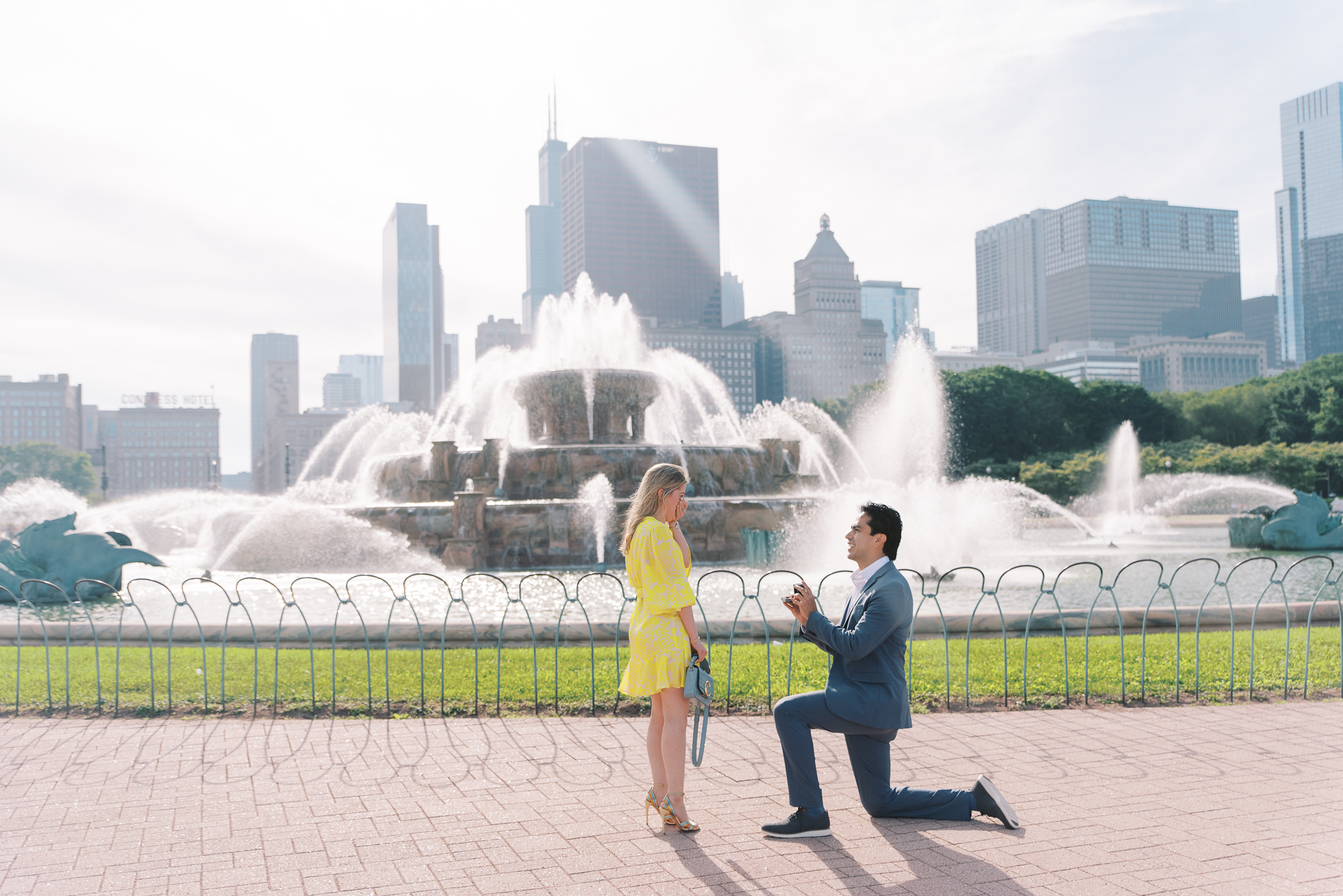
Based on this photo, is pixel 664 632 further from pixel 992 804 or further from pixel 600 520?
pixel 600 520

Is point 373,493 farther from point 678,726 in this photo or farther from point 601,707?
point 678,726

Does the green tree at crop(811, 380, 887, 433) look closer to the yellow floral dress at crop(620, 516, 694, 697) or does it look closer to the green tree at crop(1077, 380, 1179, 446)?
the green tree at crop(1077, 380, 1179, 446)

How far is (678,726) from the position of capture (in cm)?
484

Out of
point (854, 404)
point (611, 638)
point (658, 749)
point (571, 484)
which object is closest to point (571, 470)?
point (571, 484)

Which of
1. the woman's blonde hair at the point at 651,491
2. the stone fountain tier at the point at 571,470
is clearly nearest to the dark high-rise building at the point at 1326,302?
the stone fountain tier at the point at 571,470

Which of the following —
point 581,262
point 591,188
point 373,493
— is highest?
point 591,188

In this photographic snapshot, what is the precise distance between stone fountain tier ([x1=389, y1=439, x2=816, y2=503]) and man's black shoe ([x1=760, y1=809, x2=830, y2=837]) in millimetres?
16388

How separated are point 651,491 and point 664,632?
0.72 m

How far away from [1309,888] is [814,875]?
2092mm

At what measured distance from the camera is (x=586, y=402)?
2722 cm

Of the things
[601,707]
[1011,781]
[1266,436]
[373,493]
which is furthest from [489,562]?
[1266,436]

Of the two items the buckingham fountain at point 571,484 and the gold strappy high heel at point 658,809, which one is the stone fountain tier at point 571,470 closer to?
the buckingham fountain at point 571,484

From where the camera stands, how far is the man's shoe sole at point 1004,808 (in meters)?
4.76

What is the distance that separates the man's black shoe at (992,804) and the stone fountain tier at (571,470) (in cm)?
1635
